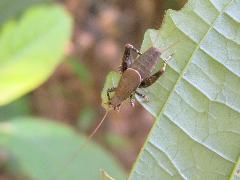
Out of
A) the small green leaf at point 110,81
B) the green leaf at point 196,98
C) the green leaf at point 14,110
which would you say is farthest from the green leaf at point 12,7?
the green leaf at point 196,98

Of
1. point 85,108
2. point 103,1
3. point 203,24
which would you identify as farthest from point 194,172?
point 103,1

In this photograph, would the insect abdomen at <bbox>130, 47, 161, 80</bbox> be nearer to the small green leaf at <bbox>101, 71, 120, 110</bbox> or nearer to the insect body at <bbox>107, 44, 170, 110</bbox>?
the insect body at <bbox>107, 44, 170, 110</bbox>

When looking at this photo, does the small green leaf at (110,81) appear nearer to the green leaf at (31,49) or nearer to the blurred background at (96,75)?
the green leaf at (31,49)

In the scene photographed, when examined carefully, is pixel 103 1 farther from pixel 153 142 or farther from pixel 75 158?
pixel 153 142

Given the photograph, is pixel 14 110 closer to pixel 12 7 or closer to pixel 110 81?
pixel 12 7

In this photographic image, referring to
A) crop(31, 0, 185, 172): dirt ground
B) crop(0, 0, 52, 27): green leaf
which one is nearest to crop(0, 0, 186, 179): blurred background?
crop(31, 0, 185, 172): dirt ground
